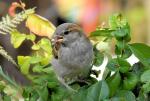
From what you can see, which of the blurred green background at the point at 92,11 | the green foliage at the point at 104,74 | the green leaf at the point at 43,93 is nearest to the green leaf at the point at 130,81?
the green foliage at the point at 104,74

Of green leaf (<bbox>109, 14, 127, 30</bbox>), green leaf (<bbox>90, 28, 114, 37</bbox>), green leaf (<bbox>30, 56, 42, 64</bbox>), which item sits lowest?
green leaf (<bbox>30, 56, 42, 64</bbox>)

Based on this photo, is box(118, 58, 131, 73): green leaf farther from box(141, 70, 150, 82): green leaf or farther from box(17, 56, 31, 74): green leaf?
box(17, 56, 31, 74): green leaf

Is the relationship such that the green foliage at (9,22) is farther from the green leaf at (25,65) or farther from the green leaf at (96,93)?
the green leaf at (96,93)

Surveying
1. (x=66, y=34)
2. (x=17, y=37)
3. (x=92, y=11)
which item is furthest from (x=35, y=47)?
(x=92, y=11)

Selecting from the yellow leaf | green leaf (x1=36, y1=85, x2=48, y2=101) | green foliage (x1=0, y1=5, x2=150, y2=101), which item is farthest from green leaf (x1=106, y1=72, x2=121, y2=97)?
the yellow leaf

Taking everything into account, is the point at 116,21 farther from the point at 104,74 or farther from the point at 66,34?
the point at 66,34

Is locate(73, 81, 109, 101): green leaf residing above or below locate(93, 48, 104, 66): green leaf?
below

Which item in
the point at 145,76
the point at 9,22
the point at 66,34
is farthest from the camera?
the point at 66,34

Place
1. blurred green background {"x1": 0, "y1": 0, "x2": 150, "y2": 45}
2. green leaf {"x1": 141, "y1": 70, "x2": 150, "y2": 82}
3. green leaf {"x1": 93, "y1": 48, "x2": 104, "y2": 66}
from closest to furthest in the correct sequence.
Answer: green leaf {"x1": 141, "y1": 70, "x2": 150, "y2": 82} < green leaf {"x1": 93, "y1": 48, "x2": 104, "y2": 66} < blurred green background {"x1": 0, "y1": 0, "x2": 150, "y2": 45}

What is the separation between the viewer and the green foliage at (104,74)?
0.79m

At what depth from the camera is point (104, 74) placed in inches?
32.9

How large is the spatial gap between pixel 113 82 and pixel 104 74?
0.05m

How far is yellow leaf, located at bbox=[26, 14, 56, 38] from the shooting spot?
3.09ft

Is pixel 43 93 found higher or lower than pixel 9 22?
lower
